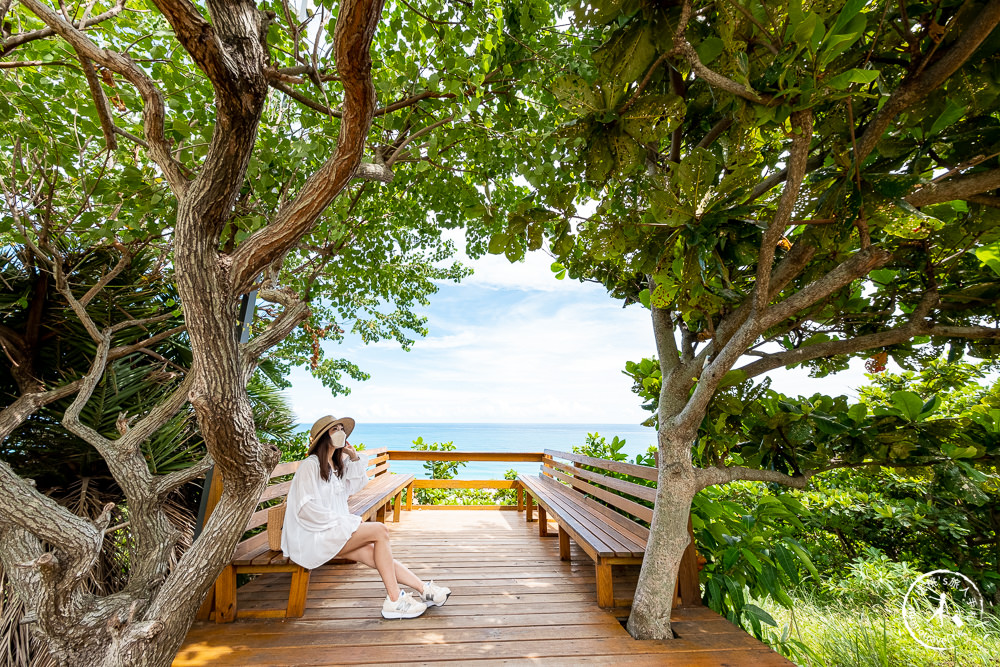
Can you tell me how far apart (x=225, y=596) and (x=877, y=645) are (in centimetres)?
404

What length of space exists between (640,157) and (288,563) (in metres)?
2.95

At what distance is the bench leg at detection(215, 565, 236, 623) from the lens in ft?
7.97

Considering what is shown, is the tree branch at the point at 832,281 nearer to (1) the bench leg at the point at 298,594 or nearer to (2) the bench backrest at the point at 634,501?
(2) the bench backrest at the point at 634,501

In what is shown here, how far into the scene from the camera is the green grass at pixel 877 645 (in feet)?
8.37

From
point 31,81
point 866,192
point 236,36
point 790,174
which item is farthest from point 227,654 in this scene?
point 31,81

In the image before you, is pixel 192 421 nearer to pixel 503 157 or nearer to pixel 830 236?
pixel 503 157

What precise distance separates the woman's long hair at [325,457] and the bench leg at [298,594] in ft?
1.90

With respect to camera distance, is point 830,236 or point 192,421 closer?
point 830,236

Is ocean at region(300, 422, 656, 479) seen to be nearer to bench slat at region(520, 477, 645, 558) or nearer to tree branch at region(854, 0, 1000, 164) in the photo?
bench slat at region(520, 477, 645, 558)

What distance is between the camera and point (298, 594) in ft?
8.46

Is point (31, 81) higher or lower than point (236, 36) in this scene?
higher

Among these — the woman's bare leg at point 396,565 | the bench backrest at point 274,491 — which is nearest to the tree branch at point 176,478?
the bench backrest at point 274,491

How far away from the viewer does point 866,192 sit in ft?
5.04

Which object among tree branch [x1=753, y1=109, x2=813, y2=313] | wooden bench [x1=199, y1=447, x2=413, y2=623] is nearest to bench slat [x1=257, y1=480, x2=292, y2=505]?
wooden bench [x1=199, y1=447, x2=413, y2=623]
